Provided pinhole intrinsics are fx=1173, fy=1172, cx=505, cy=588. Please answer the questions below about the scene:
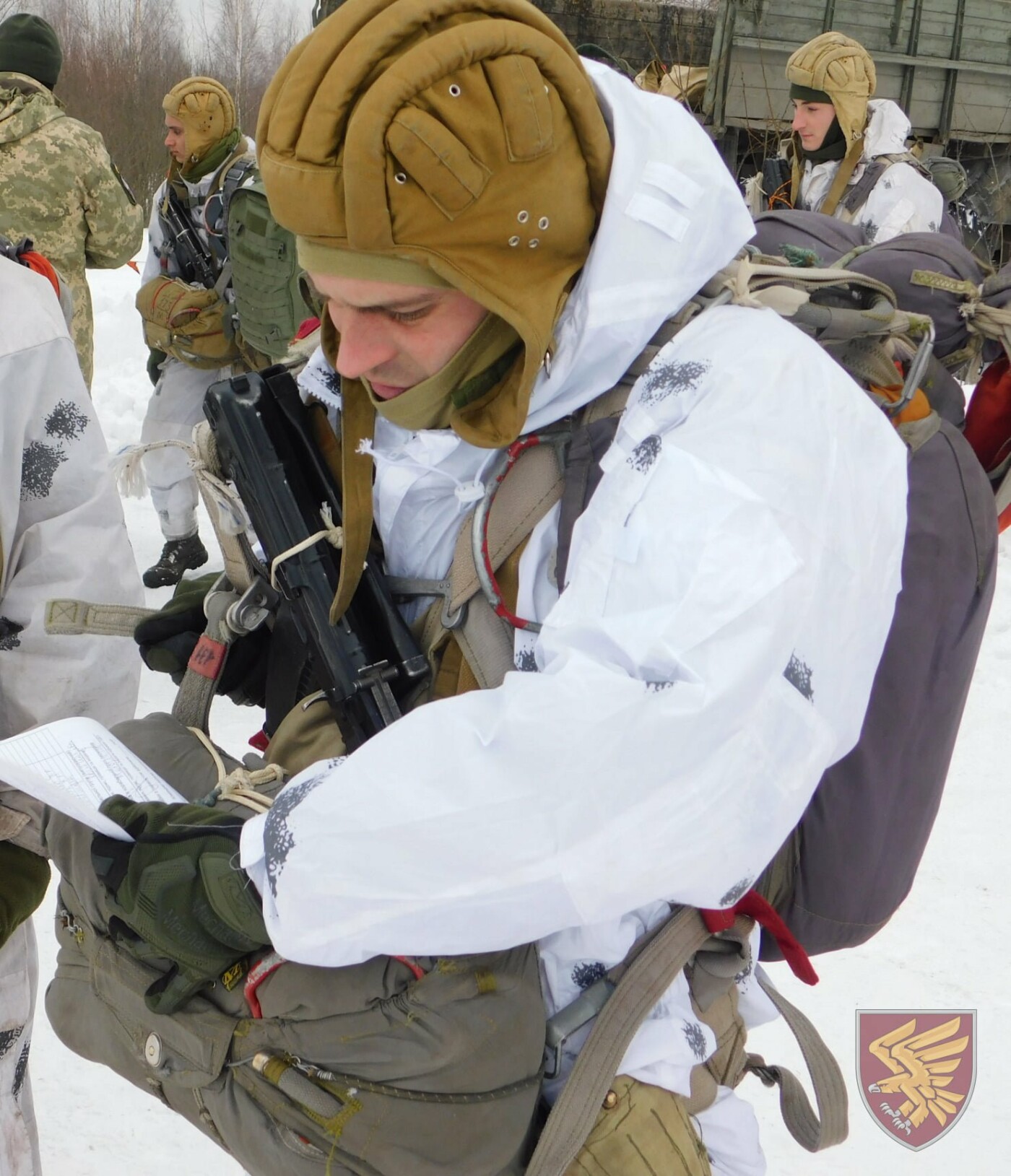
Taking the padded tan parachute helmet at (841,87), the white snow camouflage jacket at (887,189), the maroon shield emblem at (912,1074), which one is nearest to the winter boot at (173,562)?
the white snow camouflage jacket at (887,189)

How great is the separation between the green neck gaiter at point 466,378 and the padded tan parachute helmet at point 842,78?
15.4 feet

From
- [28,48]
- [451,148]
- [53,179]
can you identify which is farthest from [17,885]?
[28,48]

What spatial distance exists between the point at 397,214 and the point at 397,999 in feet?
2.26

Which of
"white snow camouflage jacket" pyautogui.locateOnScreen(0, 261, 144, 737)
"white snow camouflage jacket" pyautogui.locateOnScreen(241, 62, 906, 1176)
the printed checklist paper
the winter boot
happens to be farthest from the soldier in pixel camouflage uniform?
"white snow camouflage jacket" pyautogui.locateOnScreen(241, 62, 906, 1176)

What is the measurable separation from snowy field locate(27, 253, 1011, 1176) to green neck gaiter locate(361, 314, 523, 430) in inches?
71.2

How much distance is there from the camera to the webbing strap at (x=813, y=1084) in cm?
134

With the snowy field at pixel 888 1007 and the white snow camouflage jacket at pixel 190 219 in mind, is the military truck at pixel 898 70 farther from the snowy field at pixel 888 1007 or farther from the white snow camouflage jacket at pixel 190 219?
the snowy field at pixel 888 1007

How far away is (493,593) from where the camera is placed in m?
1.10

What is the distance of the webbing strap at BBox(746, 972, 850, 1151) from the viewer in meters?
1.34

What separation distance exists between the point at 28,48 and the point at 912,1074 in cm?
471

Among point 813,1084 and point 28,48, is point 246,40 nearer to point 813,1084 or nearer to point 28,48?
point 28,48

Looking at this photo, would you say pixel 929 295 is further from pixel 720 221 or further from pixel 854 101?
pixel 854 101

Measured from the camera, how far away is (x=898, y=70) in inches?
368

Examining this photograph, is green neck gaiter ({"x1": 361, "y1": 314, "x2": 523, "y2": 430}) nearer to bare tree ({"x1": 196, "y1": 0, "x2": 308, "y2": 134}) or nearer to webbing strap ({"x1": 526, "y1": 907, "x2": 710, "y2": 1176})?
webbing strap ({"x1": 526, "y1": 907, "x2": 710, "y2": 1176})
